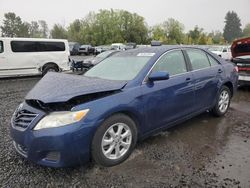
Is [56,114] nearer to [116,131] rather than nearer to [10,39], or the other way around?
[116,131]

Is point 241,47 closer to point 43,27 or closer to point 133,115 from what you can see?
point 133,115

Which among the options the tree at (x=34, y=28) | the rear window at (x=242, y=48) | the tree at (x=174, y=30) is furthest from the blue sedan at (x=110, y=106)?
the tree at (x=34, y=28)

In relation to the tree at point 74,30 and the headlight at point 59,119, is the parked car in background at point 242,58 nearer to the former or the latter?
the headlight at point 59,119

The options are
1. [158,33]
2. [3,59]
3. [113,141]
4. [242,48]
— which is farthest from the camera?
[158,33]

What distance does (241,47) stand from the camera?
A: 27.7 feet

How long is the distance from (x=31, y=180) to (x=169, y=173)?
1645 millimetres

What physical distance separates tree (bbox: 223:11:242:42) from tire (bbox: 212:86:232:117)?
101 metres

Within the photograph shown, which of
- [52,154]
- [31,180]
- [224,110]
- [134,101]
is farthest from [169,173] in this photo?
[224,110]

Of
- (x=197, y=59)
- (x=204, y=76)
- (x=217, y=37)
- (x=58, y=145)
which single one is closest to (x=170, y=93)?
(x=204, y=76)

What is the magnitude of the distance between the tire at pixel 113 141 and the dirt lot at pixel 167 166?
13 cm

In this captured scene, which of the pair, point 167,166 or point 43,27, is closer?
point 167,166

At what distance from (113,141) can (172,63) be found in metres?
1.69

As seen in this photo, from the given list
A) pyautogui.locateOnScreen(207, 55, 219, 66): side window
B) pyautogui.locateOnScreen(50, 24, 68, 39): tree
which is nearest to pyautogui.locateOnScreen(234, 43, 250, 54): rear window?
pyautogui.locateOnScreen(207, 55, 219, 66): side window

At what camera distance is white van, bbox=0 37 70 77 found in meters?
11.6
